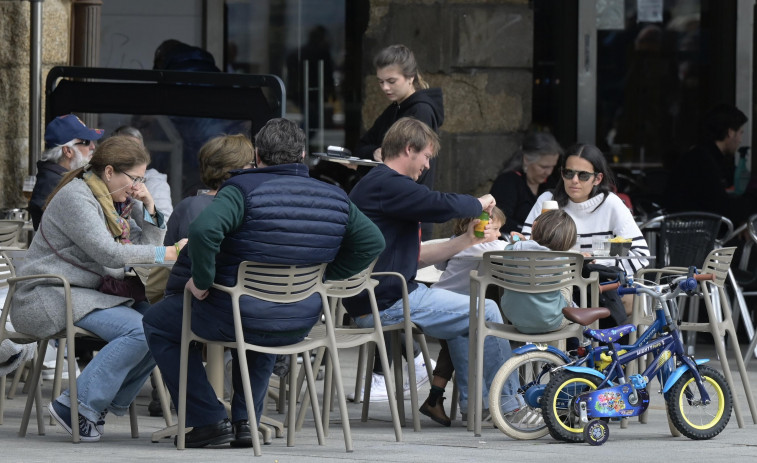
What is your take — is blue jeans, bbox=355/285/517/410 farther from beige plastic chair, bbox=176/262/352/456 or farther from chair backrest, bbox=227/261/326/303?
chair backrest, bbox=227/261/326/303

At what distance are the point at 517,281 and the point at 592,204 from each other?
155 centimetres

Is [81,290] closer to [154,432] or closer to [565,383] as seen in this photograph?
[154,432]

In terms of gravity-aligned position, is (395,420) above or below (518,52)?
below

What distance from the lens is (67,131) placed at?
26.5ft

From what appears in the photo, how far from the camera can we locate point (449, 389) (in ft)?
27.6

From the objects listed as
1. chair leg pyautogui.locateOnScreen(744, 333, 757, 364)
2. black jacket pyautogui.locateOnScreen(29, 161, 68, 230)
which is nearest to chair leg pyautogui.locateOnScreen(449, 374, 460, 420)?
chair leg pyautogui.locateOnScreen(744, 333, 757, 364)

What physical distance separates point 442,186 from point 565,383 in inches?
171

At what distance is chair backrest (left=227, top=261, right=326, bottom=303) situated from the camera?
570 centimetres

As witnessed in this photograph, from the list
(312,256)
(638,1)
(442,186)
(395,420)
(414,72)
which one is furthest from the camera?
(638,1)

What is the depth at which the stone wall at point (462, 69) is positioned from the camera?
1043 centimetres

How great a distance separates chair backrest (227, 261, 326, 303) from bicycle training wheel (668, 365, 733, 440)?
5.32 ft

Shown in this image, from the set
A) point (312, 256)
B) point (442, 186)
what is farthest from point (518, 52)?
point (312, 256)

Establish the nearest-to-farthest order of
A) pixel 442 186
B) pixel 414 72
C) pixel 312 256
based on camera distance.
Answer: pixel 312 256 → pixel 414 72 → pixel 442 186

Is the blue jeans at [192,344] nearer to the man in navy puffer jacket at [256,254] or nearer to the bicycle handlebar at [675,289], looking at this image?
the man in navy puffer jacket at [256,254]
